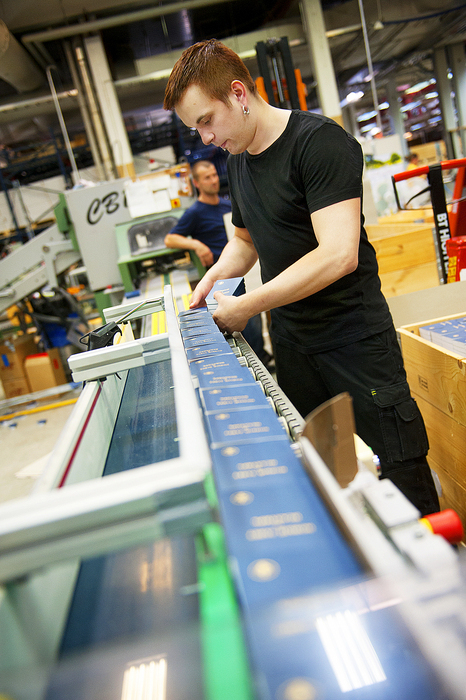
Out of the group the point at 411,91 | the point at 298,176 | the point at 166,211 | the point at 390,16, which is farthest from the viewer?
the point at 411,91

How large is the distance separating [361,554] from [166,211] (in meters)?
4.05

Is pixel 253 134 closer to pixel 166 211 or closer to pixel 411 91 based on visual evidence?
pixel 166 211

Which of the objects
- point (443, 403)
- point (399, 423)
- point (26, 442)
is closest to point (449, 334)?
point (443, 403)

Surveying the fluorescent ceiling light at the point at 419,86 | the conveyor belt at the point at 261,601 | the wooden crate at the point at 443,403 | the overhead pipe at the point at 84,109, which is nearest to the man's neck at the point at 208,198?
the wooden crate at the point at 443,403

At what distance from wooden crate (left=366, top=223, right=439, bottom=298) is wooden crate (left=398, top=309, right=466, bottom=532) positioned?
0.77m

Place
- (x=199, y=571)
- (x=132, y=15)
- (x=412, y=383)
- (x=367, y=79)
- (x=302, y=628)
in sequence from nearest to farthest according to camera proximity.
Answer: (x=302, y=628) < (x=199, y=571) < (x=412, y=383) < (x=132, y=15) < (x=367, y=79)

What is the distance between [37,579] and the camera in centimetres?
52

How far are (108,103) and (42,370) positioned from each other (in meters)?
4.38

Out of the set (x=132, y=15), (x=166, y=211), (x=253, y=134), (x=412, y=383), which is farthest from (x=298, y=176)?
(x=132, y=15)

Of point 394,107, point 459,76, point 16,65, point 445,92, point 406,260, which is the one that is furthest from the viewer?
point 394,107

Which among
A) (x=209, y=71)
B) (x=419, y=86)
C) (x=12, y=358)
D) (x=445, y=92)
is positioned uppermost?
(x=419, y=86)

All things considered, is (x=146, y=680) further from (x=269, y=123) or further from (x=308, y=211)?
(x=269, y=123)

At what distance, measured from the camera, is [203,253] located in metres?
3.51

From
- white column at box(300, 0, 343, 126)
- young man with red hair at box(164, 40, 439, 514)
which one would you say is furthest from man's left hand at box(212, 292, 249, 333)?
white column at box(300, 0, 343, 126)
